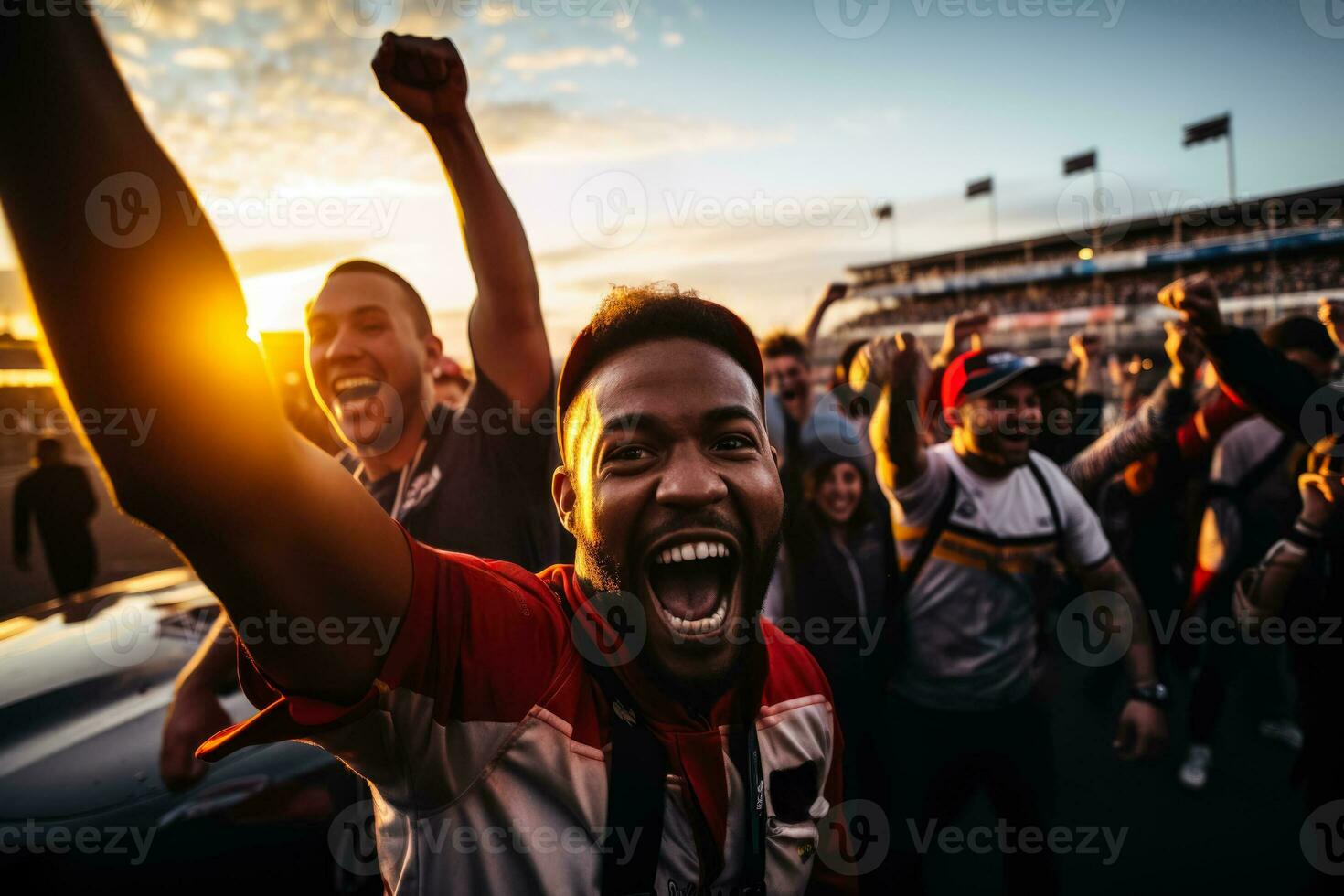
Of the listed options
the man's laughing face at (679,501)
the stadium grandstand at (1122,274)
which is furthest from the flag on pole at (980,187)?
the man's laughing face at (679,501)

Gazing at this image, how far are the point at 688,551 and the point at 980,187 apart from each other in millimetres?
Result: 51334

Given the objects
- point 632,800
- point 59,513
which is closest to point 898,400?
point 632,800

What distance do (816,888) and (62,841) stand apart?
2.77 meters

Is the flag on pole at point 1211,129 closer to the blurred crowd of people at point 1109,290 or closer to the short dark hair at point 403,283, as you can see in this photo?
the blurred crowd of people at point 1109,290

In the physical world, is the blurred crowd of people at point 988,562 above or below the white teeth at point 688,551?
below

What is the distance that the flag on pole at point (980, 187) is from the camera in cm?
4447

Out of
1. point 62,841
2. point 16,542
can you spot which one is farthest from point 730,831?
point 16,542

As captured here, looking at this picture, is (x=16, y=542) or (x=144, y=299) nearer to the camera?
(x=144, y=299)

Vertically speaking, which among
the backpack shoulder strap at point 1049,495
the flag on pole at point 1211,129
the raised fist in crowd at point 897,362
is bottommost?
the backpack shoulder strap at point 1049,495

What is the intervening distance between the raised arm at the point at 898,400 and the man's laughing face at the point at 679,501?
1582mm

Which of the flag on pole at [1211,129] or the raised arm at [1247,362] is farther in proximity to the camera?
the flag on pole at [1211,129]

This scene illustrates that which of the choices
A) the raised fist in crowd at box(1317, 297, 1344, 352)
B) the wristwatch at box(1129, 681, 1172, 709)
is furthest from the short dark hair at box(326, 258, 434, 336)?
the raised fist in crowd at box(1317, 297, 1344, 352)

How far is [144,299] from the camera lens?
66cm

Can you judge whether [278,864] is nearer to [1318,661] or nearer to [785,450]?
[785,450]
